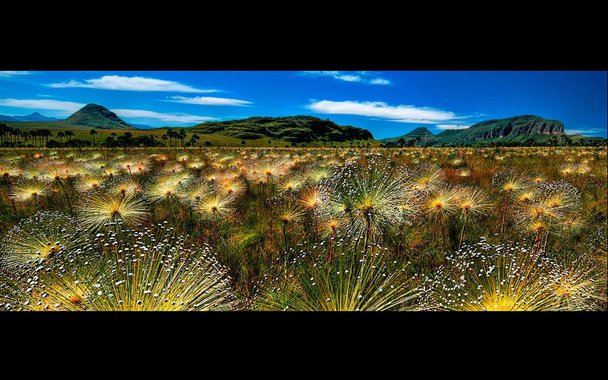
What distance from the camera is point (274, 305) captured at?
6.80 ft

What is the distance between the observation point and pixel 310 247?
3207mm

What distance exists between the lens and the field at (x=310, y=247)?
79.5 inches

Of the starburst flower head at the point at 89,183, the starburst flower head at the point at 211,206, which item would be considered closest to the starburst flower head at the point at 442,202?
the starburst flower head at the point at 211,206

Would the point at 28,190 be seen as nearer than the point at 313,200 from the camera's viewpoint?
No

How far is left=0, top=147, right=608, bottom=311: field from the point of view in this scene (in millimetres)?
2020

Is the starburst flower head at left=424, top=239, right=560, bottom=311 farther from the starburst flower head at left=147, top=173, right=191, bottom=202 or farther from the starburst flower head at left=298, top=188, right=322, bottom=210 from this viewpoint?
the starburst flower head at left=147, top=173, right=191, bottom=202

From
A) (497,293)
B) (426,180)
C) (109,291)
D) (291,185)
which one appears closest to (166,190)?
(291,185)

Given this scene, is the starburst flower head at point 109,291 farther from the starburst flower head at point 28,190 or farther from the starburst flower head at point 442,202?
the starburst flower head at point 28,190

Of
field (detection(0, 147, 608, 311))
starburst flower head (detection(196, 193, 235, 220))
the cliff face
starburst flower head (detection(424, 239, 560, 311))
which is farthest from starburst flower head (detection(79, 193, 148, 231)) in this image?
the cliff face

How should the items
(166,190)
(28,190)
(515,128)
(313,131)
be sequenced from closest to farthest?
(28,190) < (166,190) < (313,131) < (515,128)

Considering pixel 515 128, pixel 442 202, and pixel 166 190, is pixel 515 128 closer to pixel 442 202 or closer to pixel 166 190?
pixel 442 202

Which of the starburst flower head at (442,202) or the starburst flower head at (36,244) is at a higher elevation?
the starburst flower head at (442,202)

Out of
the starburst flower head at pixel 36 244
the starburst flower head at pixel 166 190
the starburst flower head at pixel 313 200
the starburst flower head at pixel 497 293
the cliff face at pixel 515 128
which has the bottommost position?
the starburst flower head at pixel 497 293
